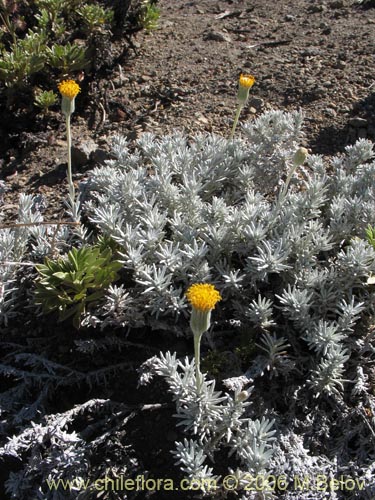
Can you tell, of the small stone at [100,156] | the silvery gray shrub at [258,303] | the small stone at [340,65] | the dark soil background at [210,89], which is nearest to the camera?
the silvery gray shrub at [258,303]

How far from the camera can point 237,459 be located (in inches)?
91.8

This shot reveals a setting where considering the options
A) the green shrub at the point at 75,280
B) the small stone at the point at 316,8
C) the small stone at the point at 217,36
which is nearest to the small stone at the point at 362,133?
the small stone at the point at 217,36

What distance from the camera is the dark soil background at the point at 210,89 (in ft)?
13.2

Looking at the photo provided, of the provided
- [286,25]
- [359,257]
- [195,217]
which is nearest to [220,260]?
[195,217]

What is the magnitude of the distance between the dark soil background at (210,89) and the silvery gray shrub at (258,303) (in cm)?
83

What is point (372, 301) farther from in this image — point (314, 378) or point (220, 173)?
point (220, 173)

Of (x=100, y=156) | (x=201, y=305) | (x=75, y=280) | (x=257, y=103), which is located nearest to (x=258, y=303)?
(x=201, y=305)

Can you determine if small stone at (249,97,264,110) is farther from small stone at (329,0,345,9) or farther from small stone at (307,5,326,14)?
small stone at (329,0,345,9)

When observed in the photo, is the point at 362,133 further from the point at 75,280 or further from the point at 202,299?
the point at 202,299

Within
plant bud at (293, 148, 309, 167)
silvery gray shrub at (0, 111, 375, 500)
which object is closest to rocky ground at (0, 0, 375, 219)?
silvery gray shrub at (0, 111, 375, 500)

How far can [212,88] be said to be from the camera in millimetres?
4508

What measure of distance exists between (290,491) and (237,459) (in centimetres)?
24

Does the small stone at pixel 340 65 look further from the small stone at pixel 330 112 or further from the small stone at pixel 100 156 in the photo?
the small stone at pixel 100 156

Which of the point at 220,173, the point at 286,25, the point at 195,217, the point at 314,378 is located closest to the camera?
the point at 314,378
